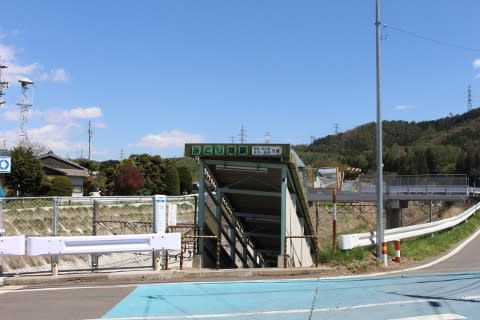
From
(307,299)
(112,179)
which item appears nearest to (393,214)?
(112,179)

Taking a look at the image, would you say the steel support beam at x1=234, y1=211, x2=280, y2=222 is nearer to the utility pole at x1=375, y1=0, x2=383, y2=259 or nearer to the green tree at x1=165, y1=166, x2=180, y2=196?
the utility pole at x1=375, y1=0, x2=383, y2=259

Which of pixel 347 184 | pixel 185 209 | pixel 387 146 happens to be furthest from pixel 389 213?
pixel 387 146

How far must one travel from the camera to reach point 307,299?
954 centimetres

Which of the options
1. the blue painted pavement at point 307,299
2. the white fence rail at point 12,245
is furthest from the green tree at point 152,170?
the blue painted pavement at point 307,299

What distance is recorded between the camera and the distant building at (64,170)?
74.0m

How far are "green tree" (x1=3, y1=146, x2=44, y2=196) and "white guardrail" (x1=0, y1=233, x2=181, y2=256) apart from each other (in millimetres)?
43173

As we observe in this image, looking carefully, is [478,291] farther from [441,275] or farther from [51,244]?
[51,244]

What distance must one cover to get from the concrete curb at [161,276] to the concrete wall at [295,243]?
286 centimetres

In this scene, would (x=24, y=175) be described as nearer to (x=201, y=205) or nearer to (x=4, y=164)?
(x=4, y=164)

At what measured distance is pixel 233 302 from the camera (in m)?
9.19

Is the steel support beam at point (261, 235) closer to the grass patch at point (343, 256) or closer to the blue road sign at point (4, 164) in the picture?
the grass patch at point (343, 256)

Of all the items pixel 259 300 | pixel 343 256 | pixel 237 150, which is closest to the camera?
pixel 259 300

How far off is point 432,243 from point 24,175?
4346 centimetres

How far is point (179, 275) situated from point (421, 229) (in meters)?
11.7
